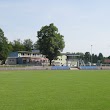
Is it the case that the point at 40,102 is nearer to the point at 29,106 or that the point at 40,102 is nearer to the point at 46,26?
the point at 29,106

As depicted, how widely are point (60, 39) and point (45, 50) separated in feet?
23.6

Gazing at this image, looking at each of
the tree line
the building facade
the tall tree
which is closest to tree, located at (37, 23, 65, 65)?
the tree line

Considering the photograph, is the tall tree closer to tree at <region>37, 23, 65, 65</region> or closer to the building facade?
the building facade

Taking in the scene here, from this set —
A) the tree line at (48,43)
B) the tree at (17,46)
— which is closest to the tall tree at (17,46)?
the tree at (17,46)

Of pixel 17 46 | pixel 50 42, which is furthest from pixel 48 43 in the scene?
pixel 17 46

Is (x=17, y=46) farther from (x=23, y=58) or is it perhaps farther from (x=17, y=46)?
(x=23, y=58)

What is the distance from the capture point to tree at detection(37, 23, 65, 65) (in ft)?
324

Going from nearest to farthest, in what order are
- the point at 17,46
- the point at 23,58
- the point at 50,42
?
1. the point at 50,42
2. the point at 23,58
3. the point at 17,46

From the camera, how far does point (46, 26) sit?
340 feet

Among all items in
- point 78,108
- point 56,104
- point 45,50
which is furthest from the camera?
point 45,50

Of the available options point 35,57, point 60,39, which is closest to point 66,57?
point 35,57

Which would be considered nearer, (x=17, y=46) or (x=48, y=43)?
(x=48, y=43)

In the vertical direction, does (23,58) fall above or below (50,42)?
below

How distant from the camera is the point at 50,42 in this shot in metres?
99.1
